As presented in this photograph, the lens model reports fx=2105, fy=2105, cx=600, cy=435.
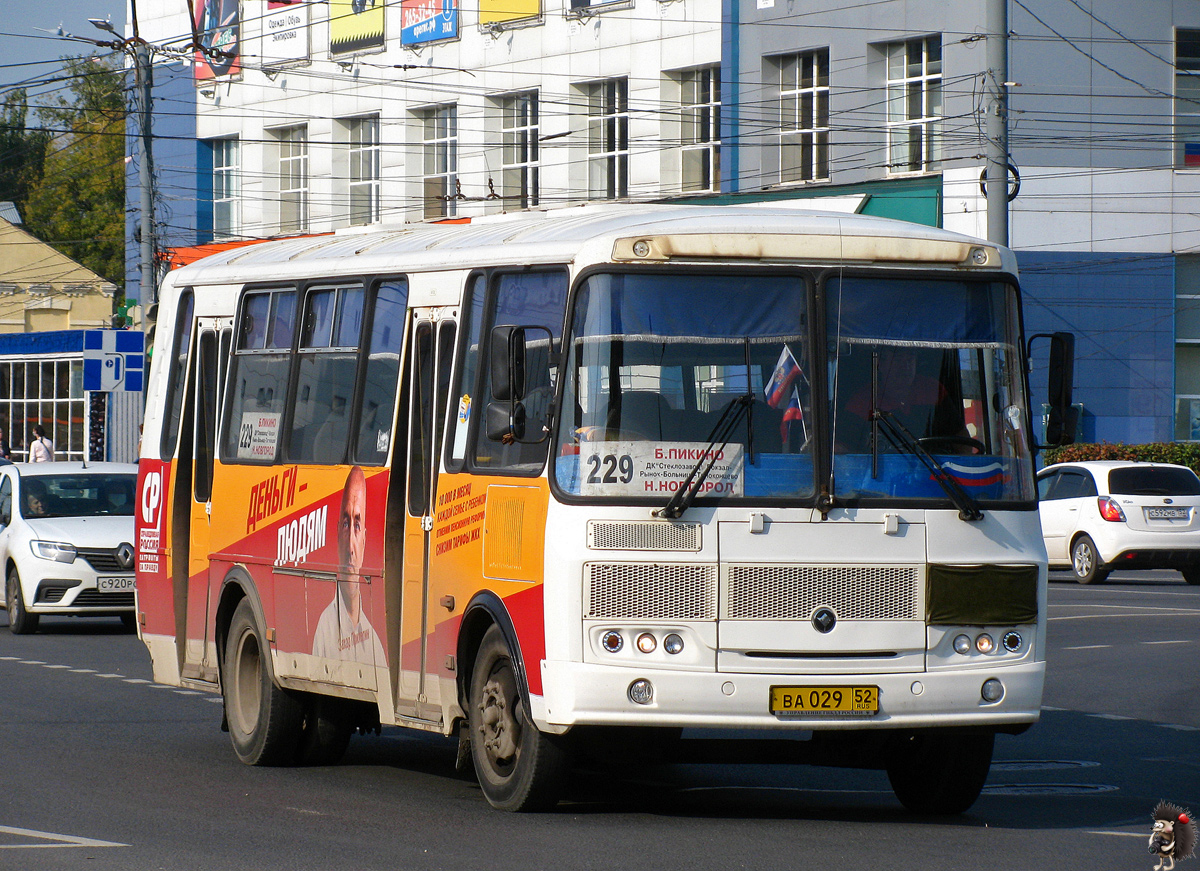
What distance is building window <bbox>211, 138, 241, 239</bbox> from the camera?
55.8 metres

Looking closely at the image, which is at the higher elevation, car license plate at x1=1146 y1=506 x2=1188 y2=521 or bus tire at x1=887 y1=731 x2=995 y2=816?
car license plate at x1=1146 y1=506 x2=1188 y2=521

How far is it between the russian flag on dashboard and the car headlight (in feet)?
43.7

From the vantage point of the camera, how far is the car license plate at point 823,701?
8.73 metres

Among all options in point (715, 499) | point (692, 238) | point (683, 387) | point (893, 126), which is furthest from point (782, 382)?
point (893, 126)

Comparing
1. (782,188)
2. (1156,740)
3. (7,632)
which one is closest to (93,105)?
(782,188)

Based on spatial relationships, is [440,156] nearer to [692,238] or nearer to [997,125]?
[997,125]

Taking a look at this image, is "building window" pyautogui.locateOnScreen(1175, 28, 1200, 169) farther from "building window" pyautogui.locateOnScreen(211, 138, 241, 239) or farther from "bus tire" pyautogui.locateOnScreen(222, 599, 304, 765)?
"bus tire" pyautogui.locateOnScreen(222, 599, 304, 765)

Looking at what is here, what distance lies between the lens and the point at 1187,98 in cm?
4069

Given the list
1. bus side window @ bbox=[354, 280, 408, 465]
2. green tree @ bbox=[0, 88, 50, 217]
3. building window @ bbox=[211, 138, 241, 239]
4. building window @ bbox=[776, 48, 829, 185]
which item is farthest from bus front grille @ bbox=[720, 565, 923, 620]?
green tree @ bbox=[0, 88, 50, 217]

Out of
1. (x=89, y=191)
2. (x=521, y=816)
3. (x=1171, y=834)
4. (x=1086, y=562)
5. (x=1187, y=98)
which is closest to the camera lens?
(x=1171, y=834)

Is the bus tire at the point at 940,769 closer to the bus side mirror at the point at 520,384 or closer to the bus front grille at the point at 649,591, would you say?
the bus front grille at the point at 649,591

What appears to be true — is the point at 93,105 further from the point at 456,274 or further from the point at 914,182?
the point at 456,274

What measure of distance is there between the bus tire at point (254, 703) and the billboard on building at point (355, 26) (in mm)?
39881

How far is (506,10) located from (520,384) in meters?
39.1
